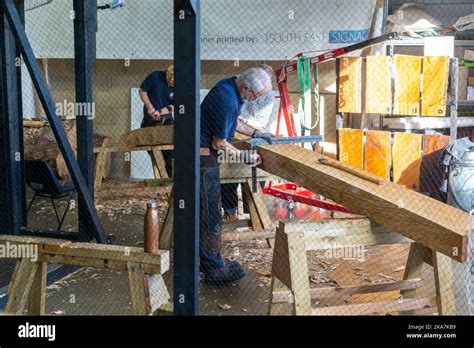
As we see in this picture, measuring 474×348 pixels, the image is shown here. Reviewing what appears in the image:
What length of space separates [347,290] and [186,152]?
1.15 meters

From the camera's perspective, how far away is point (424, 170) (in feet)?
17.7

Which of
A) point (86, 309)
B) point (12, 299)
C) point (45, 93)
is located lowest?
point (86, 309)

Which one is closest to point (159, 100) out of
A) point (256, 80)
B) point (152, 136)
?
point (152, 136)

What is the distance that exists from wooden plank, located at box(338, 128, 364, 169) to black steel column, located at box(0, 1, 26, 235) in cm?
319

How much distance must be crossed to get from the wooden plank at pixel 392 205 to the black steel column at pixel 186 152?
0.84 metres

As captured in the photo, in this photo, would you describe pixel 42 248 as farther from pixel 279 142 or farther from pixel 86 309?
pixel 279 142

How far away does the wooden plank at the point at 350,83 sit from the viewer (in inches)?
231


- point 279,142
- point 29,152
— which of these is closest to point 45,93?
point 279,142

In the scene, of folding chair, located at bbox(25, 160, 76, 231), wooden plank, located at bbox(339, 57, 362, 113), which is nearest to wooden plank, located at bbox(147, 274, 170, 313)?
folding chair, located at bbox(25, 160, 76, 231)

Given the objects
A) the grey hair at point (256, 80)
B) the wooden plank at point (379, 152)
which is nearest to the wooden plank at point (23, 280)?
the grey hair at point (256, 80)

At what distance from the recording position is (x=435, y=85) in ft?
17.7

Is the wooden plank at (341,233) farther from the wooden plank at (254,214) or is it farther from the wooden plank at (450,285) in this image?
the wooden plank at (254,214)

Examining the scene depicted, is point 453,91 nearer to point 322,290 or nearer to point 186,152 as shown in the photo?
point 322,290

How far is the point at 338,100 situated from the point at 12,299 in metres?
4.26
